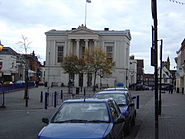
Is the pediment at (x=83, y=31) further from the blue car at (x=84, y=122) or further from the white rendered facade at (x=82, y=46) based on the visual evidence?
the blue car at (x=84, y=122)

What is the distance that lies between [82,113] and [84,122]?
0.57 meters

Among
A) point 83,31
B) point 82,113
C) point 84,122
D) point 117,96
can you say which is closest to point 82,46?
point 83,31

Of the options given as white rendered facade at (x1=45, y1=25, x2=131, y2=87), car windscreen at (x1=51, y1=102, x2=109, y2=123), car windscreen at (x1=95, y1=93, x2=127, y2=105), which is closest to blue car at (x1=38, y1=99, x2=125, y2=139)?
car windscreen at (x1=51, y1=102, x2=109, y2=123)

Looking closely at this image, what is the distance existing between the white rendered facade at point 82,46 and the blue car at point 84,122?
83.9m

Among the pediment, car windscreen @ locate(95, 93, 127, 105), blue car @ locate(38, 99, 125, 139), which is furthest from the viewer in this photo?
the pediment

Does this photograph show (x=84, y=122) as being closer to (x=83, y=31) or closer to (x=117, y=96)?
(x=117, y=96)

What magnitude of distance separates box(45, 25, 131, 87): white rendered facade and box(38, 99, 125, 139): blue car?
83879mm

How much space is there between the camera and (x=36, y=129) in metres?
14.2

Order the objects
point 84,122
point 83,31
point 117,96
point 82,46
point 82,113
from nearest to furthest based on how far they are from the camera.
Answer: point 84,122, point 82,113, point 117,96, point 83,31, point 82,46

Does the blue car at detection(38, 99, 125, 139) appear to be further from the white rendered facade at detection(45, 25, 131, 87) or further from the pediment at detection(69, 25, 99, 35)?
the pediment at detection(69, 25, 99, 35)

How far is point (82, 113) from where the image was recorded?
864 cm

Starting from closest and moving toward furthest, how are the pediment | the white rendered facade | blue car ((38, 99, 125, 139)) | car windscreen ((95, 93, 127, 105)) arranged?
blue car ((38, 99, 125, 139)) → car windscreen ((95, 93, 127, 105)) → the pediment → the white rendered facade

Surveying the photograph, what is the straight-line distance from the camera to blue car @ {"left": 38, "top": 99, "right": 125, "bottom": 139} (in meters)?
7.10

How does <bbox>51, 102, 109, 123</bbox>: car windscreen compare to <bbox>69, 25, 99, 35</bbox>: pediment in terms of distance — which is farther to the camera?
<bbox>69, 25, 99, 35</bbox>: pediment
